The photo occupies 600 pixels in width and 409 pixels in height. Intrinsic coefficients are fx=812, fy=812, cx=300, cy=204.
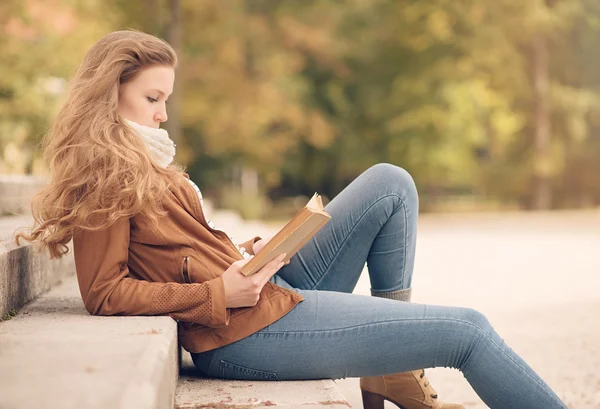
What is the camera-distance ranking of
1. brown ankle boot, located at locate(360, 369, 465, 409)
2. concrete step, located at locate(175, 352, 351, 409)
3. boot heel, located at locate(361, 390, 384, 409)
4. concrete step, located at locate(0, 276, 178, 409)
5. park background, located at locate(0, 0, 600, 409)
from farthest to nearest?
park background, located at locate(0, 0, 600, 409) < boot heel, located at locate(361, 390, 384, 409) < brown ankle boot, located at locate(360, 369, 465, 409) < concrete step, located at locate(175, 352, 351, 409) < concrete step, located at locate(0, 276, 178, 409)

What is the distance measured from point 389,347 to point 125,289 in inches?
32.6

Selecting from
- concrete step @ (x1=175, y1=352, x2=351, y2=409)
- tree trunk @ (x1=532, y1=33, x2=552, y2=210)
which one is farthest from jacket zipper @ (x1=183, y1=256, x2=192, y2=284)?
tree trunk @ (x1=532, y1=33, x2=552, y2=210)

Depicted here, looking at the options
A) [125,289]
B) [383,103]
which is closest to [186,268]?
[125,289]

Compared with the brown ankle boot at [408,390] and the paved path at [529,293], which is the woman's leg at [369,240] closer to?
the brown ankle boot at [408,390]

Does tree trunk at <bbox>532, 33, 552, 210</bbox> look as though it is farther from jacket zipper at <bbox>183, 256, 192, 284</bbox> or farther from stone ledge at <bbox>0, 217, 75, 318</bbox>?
jacket zipper at <bbox>183, 256, 192, 284</bbox>

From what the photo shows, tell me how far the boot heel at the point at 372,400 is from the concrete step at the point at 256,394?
0.61 metres

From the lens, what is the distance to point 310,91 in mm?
26375

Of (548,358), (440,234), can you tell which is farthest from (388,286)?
(440,234)

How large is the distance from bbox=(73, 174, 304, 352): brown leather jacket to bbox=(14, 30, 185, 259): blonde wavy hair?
0.18 ft

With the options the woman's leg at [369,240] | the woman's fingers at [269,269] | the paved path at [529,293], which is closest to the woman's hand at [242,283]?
the woman's fingers at [269,269]

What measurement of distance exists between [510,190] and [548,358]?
23.6 m

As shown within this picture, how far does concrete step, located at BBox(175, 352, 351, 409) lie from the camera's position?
92.0 inches

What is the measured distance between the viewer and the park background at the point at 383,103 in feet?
47.9

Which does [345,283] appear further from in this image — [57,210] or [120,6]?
[120,6]
